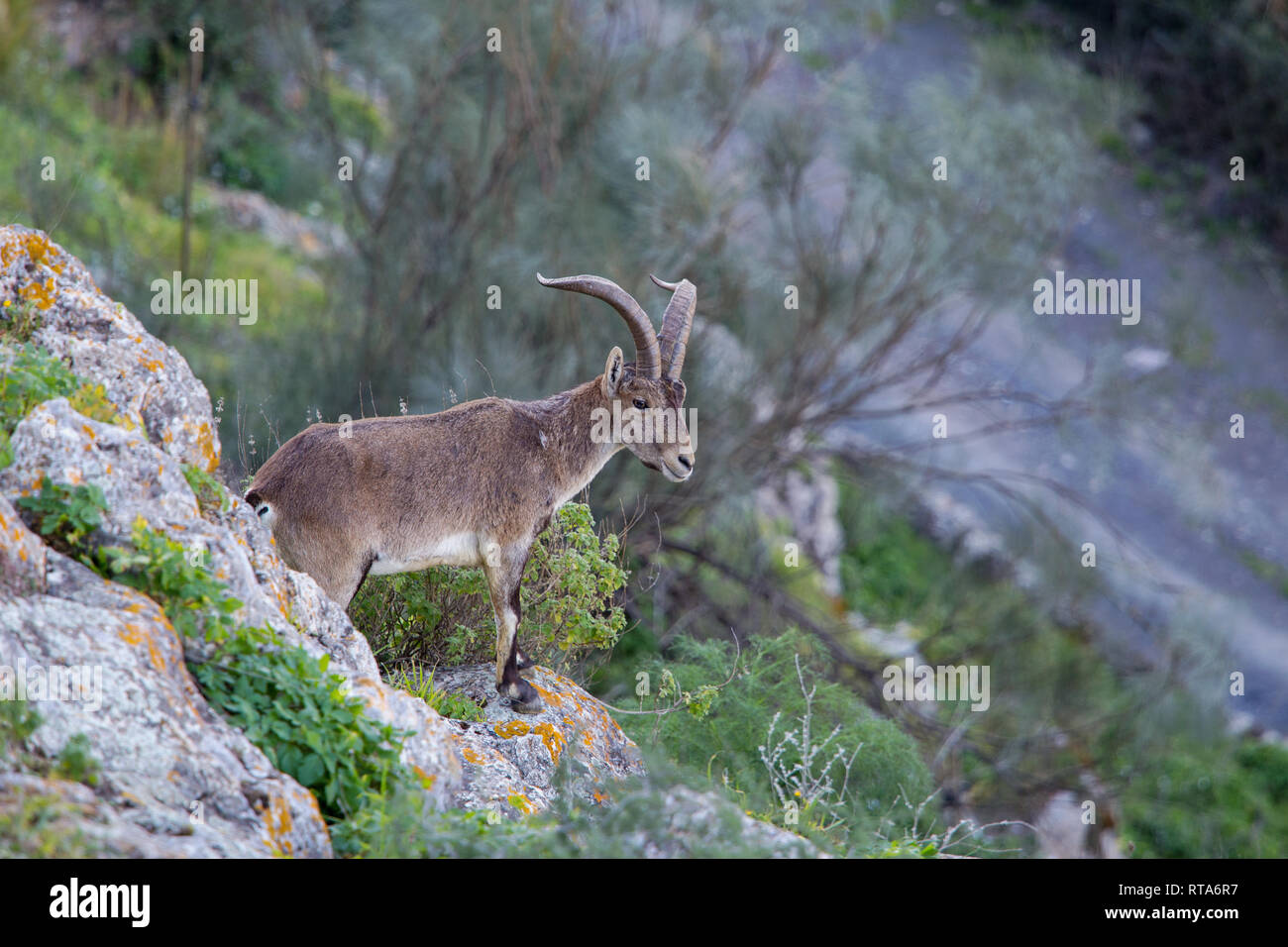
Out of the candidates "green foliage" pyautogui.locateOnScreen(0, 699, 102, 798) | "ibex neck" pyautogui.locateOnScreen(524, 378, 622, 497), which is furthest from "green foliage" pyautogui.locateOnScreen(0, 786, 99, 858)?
"ibex neck" pyautogui.locateOnScreen(524, 378, 622, 497)

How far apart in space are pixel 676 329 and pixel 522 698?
2.12 metres

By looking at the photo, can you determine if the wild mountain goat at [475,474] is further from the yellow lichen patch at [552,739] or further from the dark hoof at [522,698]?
the yellow lichen patch at [552,739]

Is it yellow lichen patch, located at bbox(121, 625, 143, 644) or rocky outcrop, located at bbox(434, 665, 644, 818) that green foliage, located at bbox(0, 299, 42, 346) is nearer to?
yellow lichen patch, located at bbox(121, 625, 143, 644)

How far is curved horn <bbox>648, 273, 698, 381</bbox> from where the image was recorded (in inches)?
288

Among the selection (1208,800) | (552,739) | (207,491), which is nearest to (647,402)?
(552,739)

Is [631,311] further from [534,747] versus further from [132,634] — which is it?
[132,634]

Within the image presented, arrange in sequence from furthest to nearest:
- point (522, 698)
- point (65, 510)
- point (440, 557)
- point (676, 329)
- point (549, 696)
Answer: point (676, 329)
point (549, 696)
point (522, 698)
point (440, 557)
point (65, 510)

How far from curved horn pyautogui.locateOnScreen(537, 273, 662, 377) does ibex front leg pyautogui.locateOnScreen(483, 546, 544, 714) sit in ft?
3.85

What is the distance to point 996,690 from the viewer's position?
50.0 feet

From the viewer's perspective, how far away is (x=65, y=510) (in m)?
5.22

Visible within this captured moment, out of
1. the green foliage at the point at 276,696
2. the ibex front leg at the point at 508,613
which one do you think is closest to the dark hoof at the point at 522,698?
the ibex front leg at the point at 508,613

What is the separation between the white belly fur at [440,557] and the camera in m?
6.55

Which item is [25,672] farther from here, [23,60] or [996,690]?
[23,60]

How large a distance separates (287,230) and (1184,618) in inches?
554
